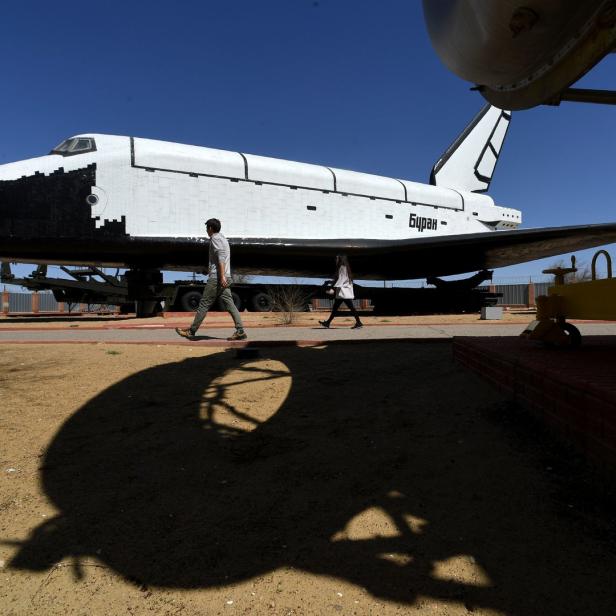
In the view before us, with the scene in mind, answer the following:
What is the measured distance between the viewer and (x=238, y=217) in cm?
1016

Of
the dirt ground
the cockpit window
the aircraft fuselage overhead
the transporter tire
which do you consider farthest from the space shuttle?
the aircraft fuselage overhead

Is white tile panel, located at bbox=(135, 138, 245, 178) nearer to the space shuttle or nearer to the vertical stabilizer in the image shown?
the space shuttle

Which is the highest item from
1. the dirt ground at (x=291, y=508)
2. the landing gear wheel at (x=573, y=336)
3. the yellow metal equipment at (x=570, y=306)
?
the yellow metal equipment at (x=570, y=306)

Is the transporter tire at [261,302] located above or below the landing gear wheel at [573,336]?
above

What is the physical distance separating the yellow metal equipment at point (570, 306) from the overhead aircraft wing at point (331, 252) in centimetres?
752

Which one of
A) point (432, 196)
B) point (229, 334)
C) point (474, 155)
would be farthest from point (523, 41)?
point (474, 155)

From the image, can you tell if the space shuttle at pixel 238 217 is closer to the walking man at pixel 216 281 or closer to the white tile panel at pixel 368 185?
the white tile panel at pixel 368 185

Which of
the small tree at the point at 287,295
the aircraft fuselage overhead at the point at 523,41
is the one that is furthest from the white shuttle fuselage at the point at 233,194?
the aircraft fuselage overhead at the point at 523,41

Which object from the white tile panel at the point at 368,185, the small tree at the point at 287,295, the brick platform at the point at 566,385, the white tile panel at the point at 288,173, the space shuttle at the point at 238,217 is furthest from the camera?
the small tree at the point at 287,295

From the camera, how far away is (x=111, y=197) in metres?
8.88

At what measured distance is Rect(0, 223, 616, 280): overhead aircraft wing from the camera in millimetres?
9015

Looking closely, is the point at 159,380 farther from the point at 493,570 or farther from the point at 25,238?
the point at 25,238

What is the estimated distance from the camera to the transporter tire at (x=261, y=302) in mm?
14036

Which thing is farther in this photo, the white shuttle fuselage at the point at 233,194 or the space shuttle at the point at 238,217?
the white shuttle fuselage at the point at 233,194
